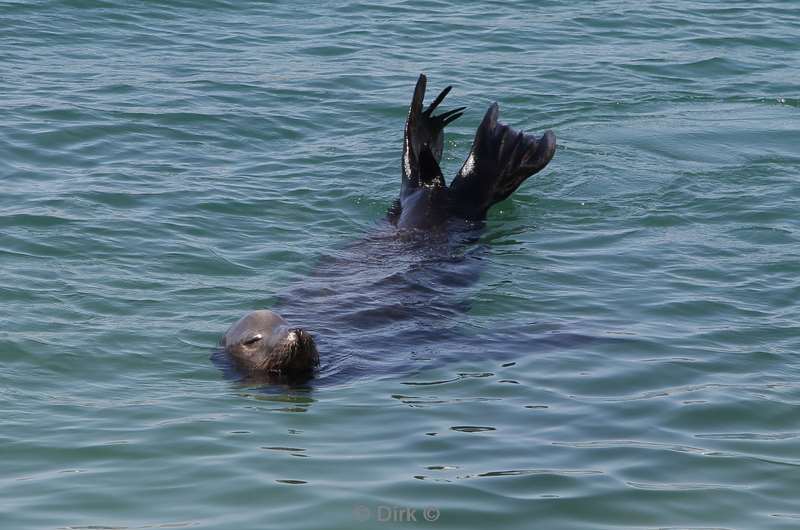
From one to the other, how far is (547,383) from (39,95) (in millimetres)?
7542

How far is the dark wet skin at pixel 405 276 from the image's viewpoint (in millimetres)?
7105

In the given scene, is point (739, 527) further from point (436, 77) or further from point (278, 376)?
point (436, 77)

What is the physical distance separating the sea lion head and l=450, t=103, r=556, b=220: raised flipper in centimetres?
278

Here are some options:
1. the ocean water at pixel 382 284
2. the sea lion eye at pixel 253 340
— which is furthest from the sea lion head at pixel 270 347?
the ocean water at pixel 382 284

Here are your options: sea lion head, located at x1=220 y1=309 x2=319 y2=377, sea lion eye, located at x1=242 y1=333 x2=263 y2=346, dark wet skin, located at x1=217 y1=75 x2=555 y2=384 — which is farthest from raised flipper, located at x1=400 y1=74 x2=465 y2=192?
sea lion eye, located at x1=242 y1=333 x2=263 y2=346

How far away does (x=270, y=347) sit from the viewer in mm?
6977

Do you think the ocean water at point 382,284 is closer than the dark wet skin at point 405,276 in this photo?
Yes

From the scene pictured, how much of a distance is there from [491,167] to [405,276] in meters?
1.55

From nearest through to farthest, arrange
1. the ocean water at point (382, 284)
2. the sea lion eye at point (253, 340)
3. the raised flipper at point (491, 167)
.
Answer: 1. the ocean water at point (382, 284)
2. the sea lion eye at point (253, 340)
3. the raised flipper at point (491, 167)

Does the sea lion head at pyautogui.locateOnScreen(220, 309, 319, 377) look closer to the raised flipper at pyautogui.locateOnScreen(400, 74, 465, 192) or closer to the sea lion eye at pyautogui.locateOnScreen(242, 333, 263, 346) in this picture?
the sea lion eye at pyautogui.locateOnScreen(242, 333, 263, 346)

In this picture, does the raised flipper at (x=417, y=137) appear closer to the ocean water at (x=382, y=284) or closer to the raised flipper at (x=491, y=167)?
the raised flipper at (x=491, y=167)

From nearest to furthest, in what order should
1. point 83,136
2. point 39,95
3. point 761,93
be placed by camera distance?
point 83,136 < point 39,95 < point 761,93

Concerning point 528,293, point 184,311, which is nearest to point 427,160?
point 528,293

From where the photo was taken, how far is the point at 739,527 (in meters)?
5.29
